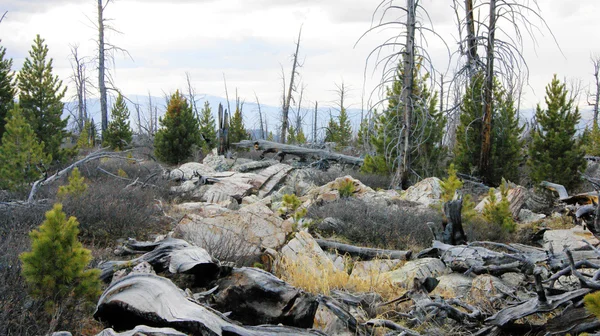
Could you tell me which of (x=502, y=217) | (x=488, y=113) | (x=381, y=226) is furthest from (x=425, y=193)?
(x=488, y=113)

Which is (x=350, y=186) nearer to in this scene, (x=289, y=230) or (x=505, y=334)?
(x=289, y=230)

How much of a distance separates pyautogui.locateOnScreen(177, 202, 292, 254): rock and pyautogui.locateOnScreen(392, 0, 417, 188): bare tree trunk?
7255mm

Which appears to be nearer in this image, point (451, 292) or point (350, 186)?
point (451, 292)

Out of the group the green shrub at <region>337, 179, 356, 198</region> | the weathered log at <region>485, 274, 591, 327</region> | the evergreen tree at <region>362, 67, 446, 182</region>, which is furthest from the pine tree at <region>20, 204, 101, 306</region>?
the evergreen tree at <region>362, 67, 446, 182</region>

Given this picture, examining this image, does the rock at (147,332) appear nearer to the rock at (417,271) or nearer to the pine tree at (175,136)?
the rock at (417,271)

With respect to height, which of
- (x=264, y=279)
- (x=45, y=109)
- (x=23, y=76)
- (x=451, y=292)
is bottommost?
(x=451, y=292)

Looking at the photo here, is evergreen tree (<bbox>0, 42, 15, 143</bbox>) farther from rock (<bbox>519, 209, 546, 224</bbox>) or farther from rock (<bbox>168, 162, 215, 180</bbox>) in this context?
rock (<bbox>519, 209, 546, 224</bbox>)

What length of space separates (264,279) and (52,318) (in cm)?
174

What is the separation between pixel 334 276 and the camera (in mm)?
5531

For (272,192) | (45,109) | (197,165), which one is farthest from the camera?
(45,109)

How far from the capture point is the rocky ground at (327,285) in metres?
3.68

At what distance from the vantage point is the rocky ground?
3.68 m

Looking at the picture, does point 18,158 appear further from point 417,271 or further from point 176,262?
point 417,271

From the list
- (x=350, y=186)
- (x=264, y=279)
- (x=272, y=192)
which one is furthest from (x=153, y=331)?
(x=272, y=192)
